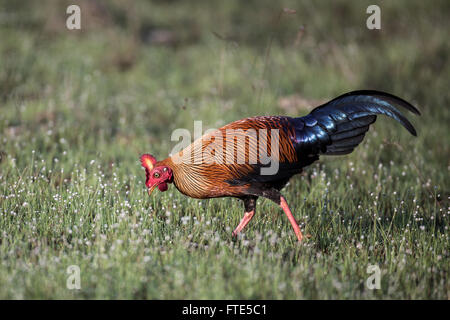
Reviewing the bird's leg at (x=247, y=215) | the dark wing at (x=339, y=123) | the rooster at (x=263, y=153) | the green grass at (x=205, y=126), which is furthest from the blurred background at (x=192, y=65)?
the bird's leg at (x=247, y=215)

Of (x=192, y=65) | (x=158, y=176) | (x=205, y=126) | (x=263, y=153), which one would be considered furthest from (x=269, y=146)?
(x=192, y=65)

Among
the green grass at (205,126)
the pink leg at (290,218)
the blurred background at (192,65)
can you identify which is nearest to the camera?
Result: the green grass at (205,126)

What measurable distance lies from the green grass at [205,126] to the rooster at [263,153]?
456mm

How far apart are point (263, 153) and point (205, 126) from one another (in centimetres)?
343

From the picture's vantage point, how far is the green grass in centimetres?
389

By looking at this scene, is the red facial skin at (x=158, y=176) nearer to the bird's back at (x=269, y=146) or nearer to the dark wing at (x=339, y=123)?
the bird's back at (x=269, y=146)

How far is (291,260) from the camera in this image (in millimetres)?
4086

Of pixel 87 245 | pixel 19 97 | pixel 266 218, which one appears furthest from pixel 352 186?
pixel 19 97

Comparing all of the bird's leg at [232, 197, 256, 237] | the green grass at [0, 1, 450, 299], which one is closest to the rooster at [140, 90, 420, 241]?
the bird's leg at [232, 197, 256, 237]

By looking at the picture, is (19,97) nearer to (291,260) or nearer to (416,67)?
(291,260)

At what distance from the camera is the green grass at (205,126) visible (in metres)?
3.89

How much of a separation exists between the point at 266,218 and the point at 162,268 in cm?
152

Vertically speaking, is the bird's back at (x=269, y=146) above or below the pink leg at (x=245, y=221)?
above

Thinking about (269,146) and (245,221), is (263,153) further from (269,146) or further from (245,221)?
(245,221)
